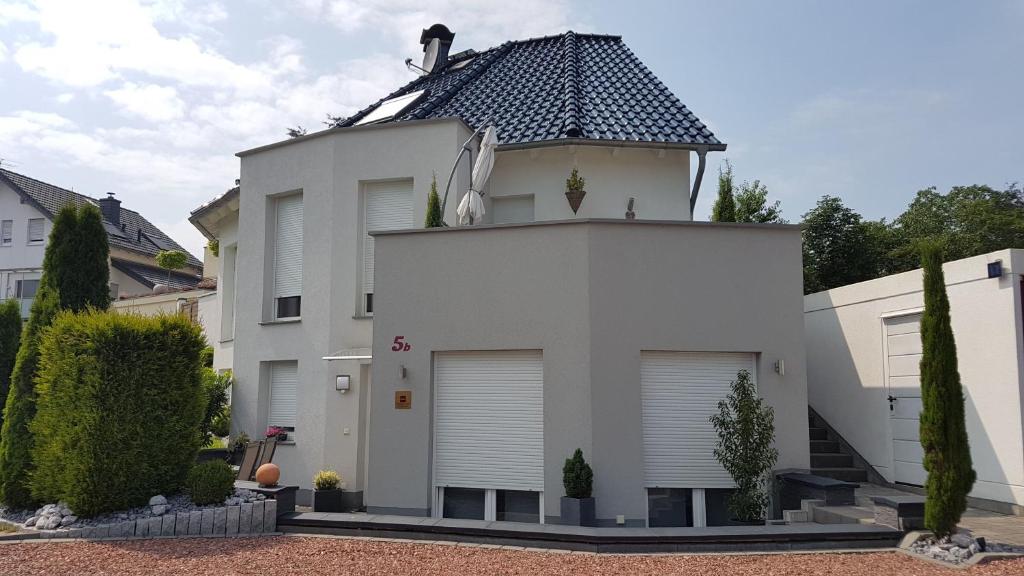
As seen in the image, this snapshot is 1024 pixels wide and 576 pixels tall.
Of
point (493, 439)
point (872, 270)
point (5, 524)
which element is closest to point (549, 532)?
point (493, 439)

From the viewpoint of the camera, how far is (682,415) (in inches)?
425

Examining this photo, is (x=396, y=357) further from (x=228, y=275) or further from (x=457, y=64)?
(x=457, y=64)

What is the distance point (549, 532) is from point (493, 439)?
2.34 m

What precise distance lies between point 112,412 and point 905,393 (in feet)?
39.2

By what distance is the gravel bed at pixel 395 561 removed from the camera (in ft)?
25.1

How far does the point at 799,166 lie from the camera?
1606 cm

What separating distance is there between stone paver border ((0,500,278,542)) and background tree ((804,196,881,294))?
1924 cm

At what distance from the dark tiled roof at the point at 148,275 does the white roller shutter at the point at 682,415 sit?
104ft

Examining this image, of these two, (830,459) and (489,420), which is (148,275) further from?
(830,459)

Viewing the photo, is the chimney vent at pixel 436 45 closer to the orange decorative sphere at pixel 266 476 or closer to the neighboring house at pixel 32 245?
the orange decorative sphere at pixel 266 476

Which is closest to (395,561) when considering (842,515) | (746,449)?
(746,449)

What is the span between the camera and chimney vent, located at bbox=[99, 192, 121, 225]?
4120 cm

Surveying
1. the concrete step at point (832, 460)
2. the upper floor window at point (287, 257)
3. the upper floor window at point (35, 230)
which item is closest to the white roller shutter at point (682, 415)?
the concrete step at point (832, 460)

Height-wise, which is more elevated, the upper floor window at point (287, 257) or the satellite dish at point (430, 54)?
the satellite dish at point (430, 54)
